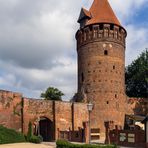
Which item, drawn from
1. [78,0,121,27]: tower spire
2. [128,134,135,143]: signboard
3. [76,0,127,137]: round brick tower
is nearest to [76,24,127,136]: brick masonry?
[76,0,127,137]: round brick tower

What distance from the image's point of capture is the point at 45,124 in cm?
4138

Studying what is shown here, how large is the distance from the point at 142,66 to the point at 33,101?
2245 cm

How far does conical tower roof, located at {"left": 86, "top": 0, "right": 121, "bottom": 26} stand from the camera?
148 feet

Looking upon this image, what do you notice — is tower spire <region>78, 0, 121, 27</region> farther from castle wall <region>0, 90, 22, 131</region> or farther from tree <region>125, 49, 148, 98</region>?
castle wall <region>0, 90, 22, 131</region>

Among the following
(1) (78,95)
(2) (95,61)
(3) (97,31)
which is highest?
(3) (97,31)

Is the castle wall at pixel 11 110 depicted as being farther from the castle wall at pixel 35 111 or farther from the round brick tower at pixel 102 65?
the round brick tower at pixel 102 65

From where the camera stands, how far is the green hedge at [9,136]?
3162 cm

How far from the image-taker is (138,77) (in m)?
55.3

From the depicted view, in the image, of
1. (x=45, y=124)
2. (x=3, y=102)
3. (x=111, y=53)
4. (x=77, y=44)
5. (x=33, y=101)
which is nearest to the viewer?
(x=3, y=102)

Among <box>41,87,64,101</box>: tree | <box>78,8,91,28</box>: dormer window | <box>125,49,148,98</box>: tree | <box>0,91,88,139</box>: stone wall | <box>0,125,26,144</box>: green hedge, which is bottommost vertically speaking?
<box>0,125,26,144</box>: green hedge

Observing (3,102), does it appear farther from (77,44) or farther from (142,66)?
(142,66)

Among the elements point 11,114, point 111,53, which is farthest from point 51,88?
point 11,114

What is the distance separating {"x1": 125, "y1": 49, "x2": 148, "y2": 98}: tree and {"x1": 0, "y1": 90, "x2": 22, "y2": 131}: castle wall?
22.8m

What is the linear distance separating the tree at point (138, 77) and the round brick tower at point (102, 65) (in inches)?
403
